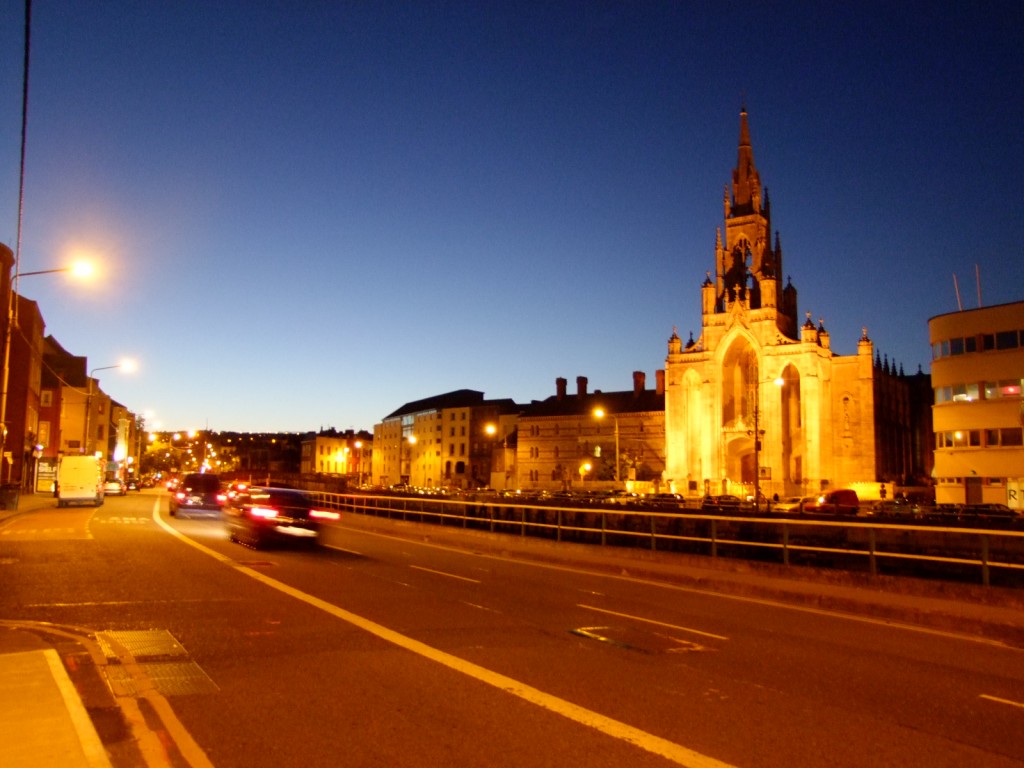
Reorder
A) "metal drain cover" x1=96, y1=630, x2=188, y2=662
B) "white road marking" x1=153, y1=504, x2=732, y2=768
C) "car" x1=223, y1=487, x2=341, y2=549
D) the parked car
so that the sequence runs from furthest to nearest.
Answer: the parked car
"car" x1=223, y1=487, x2=341, y2=549
"metal drain cover" x1=96, y1=630, x2=188, y2=662
"white road marking" x1=153, y1=504, x2=732, y2=768

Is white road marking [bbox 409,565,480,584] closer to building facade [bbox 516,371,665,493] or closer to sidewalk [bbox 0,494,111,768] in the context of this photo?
sidewalk [bbox 0,494,111,768]

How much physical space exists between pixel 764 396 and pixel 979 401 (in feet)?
145

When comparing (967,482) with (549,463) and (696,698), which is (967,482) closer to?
(696,698)

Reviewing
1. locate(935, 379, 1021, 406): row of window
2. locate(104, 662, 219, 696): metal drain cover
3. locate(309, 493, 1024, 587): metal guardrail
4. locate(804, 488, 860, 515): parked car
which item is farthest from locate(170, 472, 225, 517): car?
locate(935, 379, 1021, 406): row of window

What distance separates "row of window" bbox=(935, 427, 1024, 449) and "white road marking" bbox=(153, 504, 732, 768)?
50.3 metres

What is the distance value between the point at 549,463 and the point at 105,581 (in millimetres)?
105973

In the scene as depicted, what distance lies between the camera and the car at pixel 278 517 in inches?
934

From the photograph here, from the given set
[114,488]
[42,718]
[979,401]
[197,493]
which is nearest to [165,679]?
[42,718]

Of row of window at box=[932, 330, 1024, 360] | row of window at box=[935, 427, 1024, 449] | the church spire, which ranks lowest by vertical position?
row of window at box=[935, 427, 1024, 449]

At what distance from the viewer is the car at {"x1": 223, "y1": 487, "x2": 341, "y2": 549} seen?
77.9 ft

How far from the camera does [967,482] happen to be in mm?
55438

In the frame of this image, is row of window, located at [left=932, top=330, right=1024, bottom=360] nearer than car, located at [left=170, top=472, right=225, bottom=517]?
No

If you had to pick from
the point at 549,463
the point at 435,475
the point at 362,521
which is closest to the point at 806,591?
the point at 362,521

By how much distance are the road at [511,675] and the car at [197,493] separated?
23.4 meters
